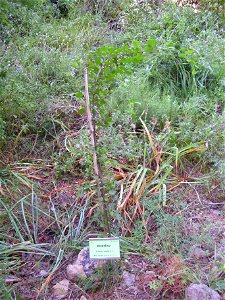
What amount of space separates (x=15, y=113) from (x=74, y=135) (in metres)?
0.54

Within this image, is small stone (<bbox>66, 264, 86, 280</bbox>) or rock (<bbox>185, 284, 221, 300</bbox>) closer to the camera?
rock (<bbox>185, 284, 221, 300</bbox>)

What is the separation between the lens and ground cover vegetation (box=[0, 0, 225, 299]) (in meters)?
2.22

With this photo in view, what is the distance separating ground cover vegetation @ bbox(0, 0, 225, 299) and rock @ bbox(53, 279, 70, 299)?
0.06 meters

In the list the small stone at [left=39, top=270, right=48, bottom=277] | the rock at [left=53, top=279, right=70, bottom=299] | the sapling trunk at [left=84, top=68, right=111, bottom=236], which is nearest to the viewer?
the sapling trunk at [left=84, top=68, right=111, bottom=236]

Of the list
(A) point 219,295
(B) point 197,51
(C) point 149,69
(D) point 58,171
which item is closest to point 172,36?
(B) point 197,51

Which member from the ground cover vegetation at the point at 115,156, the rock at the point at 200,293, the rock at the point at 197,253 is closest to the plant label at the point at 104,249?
the ground cover vegetation at the point at 115,156

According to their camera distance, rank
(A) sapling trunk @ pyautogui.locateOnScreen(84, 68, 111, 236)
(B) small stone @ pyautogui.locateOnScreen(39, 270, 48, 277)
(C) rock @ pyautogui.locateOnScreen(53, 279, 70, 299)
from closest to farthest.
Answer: (A) sapling trunk @ pyautogui.locateOnScreen(84, 68, 111, 236), (C) rock @ pyautogui.locateOnScreen(53, 279, 70, 299), (B) small stone @ pyautogui.locateOnScreen(39, 270, 48, 277)

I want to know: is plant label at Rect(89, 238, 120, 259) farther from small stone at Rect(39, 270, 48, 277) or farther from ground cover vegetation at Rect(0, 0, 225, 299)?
small stone at Rect(39, 270, 48, 277)

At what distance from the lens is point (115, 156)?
10.1ft

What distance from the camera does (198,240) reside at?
246 cm

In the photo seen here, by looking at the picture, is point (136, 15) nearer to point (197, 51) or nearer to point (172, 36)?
point (172, 36)

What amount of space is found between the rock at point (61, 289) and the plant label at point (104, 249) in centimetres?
35

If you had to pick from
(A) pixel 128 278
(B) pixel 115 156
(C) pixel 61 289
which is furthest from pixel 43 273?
(B) pixel 115 156

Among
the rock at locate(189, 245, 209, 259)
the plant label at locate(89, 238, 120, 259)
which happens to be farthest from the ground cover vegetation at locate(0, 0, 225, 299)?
the plant label at locate(89, 238, 120, 259)
